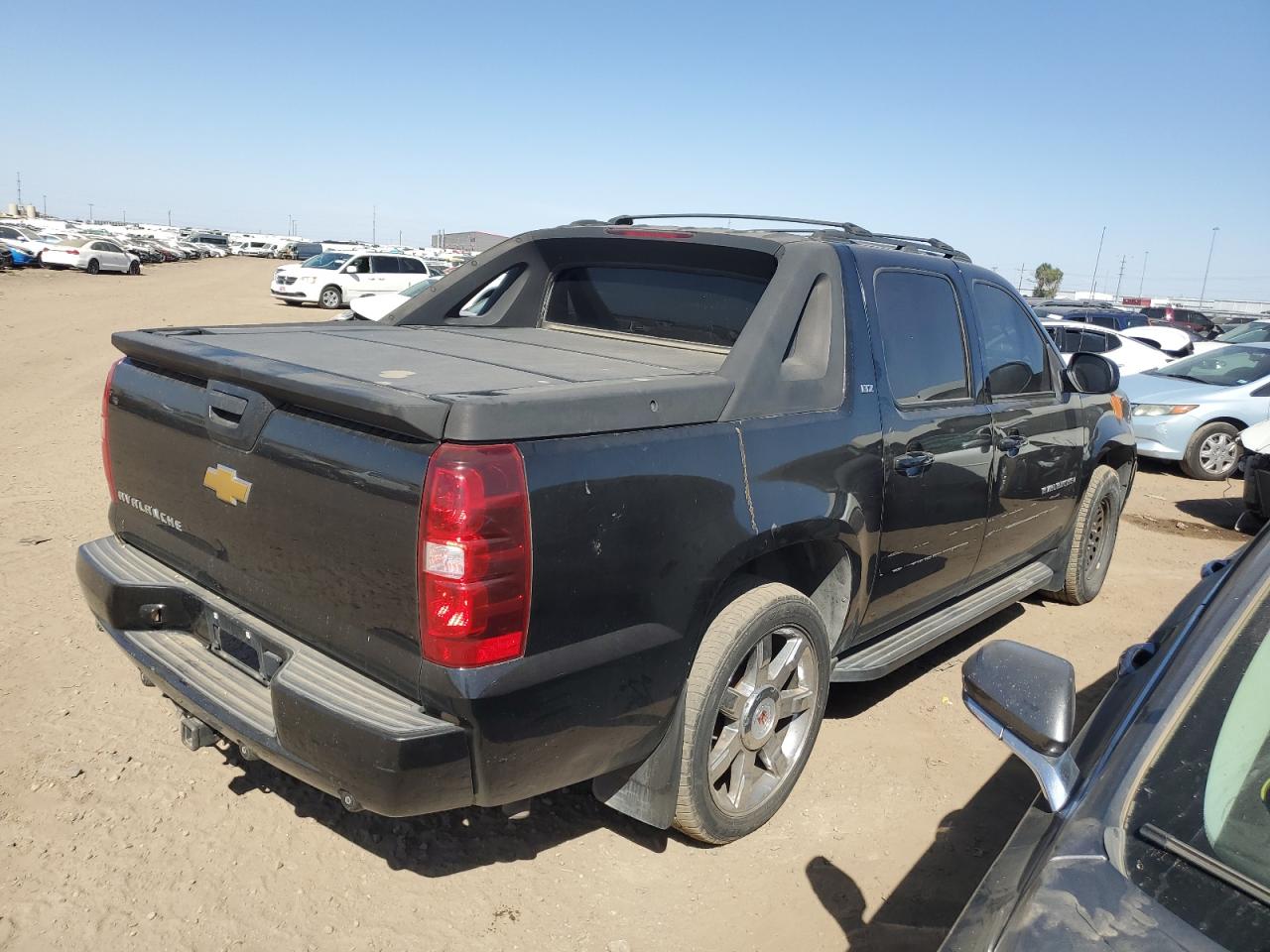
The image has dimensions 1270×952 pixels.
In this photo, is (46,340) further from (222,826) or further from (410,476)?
(410,476)

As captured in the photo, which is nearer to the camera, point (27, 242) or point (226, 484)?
point (226, 484)

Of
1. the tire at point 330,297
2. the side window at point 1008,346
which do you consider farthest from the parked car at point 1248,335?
the tire at point 330,297

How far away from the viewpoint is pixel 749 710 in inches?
122

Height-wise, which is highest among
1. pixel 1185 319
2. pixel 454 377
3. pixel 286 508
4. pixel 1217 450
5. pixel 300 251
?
pixel 454 377

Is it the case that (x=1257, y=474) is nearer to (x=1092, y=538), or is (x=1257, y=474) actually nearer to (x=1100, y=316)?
(x=1092, y=538)

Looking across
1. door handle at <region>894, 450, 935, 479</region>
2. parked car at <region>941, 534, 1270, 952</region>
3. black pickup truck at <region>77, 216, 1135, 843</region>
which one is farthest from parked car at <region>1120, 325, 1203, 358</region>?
parked car at <region>941, 534, 1270, 952</region>

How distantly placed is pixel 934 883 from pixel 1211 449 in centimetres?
969

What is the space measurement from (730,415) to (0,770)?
9.33ft

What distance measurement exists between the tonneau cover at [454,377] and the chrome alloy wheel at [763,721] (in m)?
0.92

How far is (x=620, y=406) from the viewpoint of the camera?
2.52 m

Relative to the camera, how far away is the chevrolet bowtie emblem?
2.68m

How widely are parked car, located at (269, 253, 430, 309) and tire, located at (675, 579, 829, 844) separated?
80.1ft

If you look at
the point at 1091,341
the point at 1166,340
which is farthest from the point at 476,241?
the point at 1166,340

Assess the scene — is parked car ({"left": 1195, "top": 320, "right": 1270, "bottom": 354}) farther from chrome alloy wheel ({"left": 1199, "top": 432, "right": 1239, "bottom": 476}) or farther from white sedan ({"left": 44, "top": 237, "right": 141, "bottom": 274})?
white sedan ({"left": 44, "top": 237, "right": 141, "bottom": 274})
